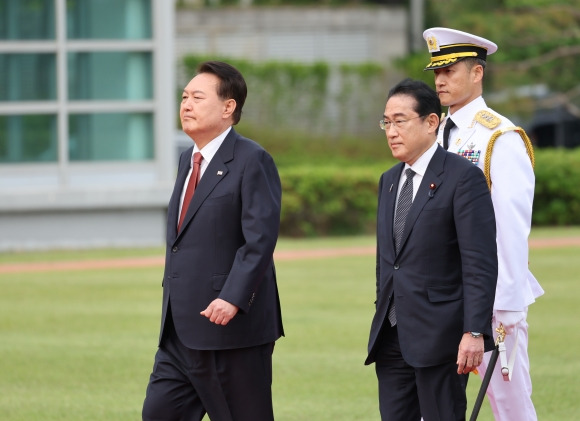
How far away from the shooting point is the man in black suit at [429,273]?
470 centimetres

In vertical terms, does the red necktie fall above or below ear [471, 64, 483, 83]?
below

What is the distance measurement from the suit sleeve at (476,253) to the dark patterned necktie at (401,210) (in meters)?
0.26

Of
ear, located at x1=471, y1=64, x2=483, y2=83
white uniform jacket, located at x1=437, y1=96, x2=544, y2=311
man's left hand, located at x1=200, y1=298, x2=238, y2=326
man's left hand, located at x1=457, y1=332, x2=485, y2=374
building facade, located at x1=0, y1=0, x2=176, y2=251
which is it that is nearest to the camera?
man's left hand, located at x1=457, y1=332, x2=485, y2=374

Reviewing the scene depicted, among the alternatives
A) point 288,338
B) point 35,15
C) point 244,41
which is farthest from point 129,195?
point 244,41

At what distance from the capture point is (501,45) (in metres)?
26.3

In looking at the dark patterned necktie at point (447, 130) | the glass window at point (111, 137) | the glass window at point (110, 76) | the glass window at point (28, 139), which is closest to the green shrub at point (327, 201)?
the glass window at point (111, 137)

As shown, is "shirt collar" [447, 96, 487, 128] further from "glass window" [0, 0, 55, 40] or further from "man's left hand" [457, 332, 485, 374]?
"glass window" [0, 0, 55, 40]

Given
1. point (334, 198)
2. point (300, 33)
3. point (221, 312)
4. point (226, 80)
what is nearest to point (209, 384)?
point (221, 312)

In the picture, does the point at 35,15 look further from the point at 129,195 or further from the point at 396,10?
the point at 396,10

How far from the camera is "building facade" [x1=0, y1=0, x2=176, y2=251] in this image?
1722 cm

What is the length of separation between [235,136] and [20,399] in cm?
329

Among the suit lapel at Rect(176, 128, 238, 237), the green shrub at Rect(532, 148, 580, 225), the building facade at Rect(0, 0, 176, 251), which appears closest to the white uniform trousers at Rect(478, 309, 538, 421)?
the suit lapel at Rect(176, 128, 238, 237)

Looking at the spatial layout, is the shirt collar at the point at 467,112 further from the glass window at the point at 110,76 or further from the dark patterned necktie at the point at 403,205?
the glass window at the point at 110,76

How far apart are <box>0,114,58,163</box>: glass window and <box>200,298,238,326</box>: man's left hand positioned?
13343 millimetres
